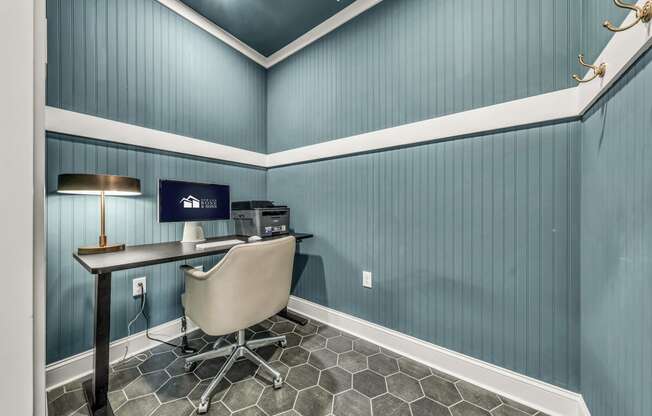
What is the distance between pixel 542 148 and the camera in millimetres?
1339

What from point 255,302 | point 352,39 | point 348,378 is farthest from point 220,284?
point 352,39

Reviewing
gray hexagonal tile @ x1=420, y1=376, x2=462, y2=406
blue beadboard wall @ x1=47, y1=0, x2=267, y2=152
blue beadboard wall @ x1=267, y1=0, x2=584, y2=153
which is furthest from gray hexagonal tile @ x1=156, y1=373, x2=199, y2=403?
blue beadboard wall @ x1=267, y1=0, x2=584, y2=153

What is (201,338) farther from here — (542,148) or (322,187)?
(542,148)

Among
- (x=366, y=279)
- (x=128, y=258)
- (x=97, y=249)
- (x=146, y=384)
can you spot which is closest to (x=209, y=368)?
(x=146, y=384)

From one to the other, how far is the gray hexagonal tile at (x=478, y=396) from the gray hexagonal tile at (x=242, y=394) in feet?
3.90

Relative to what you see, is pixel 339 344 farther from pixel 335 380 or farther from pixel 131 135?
pixel 131 135

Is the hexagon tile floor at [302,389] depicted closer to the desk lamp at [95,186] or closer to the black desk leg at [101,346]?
the black desk leg at [101,346]

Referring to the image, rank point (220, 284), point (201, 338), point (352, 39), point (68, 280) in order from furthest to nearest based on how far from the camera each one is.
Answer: point (352, 39), point (201, 338), point (68, 280), point (220, 284)

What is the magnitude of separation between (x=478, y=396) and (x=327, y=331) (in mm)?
1108

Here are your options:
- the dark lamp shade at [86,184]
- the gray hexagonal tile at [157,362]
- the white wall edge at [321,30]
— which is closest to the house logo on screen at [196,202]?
the dark lamp shade at [86,184]

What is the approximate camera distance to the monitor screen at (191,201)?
5.66 ft

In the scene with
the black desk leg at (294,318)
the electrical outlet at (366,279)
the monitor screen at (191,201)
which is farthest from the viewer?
the black desk leg at (294,318)

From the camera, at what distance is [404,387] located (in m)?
1.45

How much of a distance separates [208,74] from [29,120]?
238 cm
